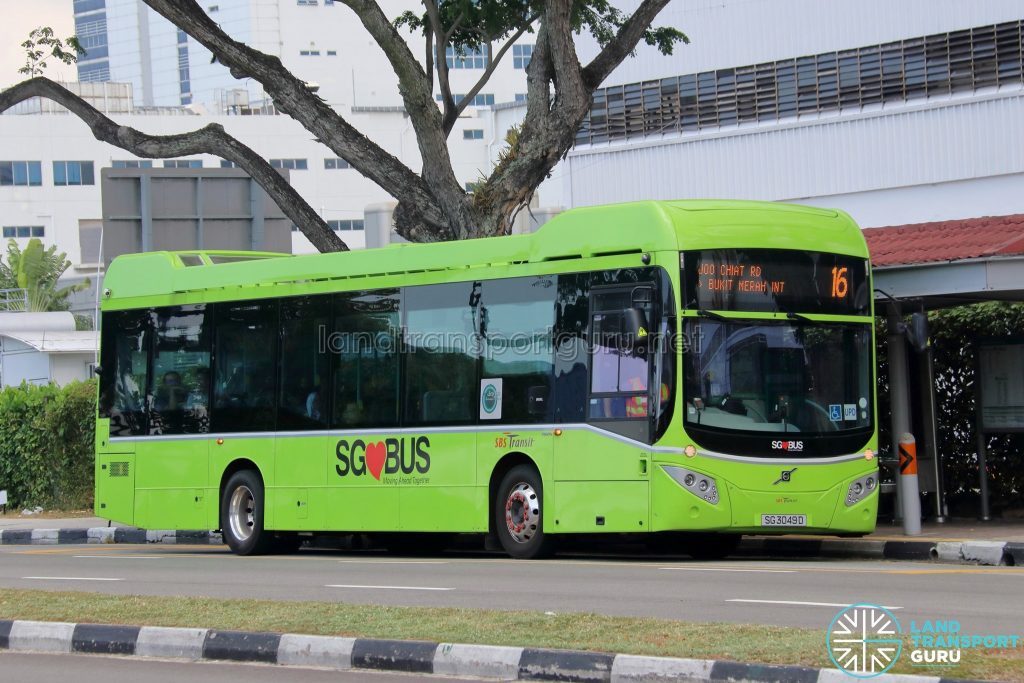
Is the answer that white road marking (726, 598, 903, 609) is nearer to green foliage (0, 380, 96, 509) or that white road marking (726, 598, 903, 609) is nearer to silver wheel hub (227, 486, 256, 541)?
silver wheel hub (227, 486, 256, 541)

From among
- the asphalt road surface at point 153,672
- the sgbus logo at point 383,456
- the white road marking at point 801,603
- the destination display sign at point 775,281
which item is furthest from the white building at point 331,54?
the asphalt road surface at point 153,672

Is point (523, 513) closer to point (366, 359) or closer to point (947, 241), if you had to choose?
point (366, 359)

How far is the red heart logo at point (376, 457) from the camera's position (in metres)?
18.1

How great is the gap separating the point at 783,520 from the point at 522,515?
281 centimetres

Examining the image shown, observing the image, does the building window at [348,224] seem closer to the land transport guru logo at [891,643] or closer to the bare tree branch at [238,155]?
the bare tree branch at [238,155]

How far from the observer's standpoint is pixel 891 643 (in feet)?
28.2

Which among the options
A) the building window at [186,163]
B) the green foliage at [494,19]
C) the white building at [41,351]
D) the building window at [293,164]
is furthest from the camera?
the building window at [293,164]

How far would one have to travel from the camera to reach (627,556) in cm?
1791

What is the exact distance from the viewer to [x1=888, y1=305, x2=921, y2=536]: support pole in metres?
17.7

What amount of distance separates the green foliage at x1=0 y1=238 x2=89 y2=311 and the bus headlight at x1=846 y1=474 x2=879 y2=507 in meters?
58.3

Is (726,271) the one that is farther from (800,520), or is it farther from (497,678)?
(497,678)

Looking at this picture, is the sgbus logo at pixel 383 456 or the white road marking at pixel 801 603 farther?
the sgbus logo at pixel 383 456

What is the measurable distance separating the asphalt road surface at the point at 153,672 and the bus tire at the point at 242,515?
28.7 ft

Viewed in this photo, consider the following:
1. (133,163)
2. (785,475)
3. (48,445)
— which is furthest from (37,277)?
(785,475)
